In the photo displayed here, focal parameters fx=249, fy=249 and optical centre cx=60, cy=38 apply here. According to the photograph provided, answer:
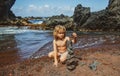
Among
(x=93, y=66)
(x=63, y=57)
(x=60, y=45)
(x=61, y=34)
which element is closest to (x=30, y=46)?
(x=60, y=45)

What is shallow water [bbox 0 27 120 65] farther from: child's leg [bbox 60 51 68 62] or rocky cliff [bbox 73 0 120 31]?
rocky cliff [bbox 73 0 120 31]

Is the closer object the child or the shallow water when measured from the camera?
the child

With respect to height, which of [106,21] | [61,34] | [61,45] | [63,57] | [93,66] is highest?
[61,34]

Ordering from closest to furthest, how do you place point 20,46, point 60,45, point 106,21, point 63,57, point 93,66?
point 93,66
point 63,57
point 60,45
point 20,46
point 106,21

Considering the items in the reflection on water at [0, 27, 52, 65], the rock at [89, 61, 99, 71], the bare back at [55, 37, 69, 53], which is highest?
the bare back at [55, 37, 69, 53]

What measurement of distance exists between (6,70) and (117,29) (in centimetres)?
2003

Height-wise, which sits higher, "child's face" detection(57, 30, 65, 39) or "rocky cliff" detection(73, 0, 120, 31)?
"child's face" detection(57, 30, 65, 39)

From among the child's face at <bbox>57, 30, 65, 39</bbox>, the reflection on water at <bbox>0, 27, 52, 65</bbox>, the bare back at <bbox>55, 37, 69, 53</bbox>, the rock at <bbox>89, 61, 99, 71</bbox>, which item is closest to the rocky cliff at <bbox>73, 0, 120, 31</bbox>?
the reflection on water at <bbox>0, 27, 52, 65</bbox>

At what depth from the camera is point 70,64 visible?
657cm

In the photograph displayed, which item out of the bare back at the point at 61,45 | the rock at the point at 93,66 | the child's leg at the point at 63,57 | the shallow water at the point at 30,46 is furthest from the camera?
the shallow water at the point at 30,46

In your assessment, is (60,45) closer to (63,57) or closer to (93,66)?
(63,57)

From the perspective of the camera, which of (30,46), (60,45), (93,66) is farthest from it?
(30,46)

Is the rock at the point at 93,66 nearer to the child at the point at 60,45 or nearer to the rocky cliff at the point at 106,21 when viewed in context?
the child at the point at 60,45

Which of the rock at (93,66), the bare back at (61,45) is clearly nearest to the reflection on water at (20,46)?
the bare back at (61,45)
